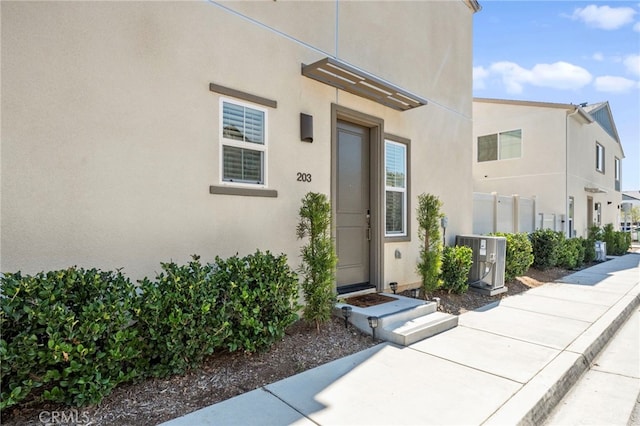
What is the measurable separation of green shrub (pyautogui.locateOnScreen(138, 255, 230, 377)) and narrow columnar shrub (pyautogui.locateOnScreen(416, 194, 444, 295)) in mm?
3869

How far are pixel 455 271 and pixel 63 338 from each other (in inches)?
233

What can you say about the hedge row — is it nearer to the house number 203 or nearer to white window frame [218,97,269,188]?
white window frame [218,97,269,188]

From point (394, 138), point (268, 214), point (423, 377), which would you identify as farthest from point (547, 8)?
point (423, 377)

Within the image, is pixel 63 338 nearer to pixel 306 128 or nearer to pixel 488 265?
pixel 306 128

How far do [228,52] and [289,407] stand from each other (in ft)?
12.8

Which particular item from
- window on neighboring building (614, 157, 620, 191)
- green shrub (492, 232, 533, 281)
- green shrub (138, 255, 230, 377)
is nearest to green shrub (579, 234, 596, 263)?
green shrub (492, 232, 533, 281)

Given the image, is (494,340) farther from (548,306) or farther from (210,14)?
(210,14)

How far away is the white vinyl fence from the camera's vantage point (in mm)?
9555

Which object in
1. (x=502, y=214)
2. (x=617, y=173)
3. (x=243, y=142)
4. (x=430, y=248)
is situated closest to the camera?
(x=243, y=142)

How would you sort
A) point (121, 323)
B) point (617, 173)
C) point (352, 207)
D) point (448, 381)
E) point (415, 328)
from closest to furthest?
point (121, 323)
point (448, 381)
point (415, 328)
point (352, 207)
point (617, 173)

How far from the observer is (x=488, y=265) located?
7.00 metres

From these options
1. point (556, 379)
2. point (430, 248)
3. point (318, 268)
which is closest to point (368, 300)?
point (318, 268)

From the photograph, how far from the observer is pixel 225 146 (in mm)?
4176

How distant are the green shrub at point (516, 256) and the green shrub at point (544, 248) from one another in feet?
5.45
